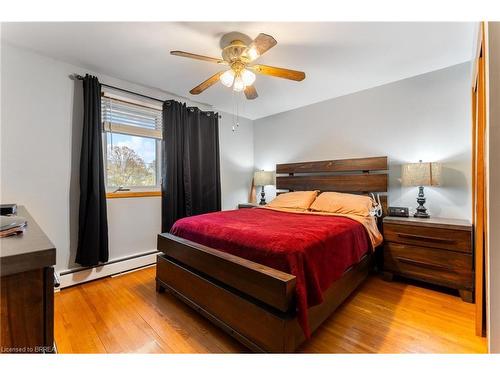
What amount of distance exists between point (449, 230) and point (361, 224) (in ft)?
2.44

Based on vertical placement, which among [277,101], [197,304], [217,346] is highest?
[277,101]

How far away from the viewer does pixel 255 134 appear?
175 inches

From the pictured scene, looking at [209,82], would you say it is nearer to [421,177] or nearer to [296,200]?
[296,200]

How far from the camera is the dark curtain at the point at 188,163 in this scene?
9.95 ft

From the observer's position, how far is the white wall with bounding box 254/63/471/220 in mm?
2391

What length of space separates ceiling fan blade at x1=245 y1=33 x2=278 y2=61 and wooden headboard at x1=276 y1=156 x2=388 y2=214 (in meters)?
2.00

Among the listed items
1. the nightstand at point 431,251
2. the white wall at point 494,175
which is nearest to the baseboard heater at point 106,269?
the nightstand at point 431,251

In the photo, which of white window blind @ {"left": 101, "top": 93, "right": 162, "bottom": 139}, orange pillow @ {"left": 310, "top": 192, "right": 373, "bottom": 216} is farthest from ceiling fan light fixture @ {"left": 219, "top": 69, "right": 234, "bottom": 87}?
orange pillow @ {"left": 310, "top": 192, "right": 373, "bottom": 216}

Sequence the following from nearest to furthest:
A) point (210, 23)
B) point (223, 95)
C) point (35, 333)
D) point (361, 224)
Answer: point (35, 333), point (210, 23), point (361, 224), point (223, 95)

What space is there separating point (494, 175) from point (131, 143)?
3209mm

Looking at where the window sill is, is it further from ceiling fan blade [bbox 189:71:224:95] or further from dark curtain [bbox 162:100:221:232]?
ceiling fan blade [bbox 189:71:224:95]

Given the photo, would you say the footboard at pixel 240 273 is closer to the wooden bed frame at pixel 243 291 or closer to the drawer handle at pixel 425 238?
the wooden bed frame at pixel 243 291
